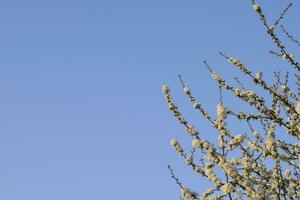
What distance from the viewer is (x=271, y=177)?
7.33 m

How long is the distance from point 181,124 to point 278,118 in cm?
138

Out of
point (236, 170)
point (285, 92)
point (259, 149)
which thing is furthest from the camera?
point (285, 92)

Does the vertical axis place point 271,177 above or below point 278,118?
below

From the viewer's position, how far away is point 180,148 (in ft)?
23.2

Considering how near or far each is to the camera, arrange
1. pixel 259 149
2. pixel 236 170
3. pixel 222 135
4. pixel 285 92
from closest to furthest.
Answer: pixel 236 170
pixel 222 135
pixel 259 149
pixel 285 92

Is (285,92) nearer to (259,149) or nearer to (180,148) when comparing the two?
(259,149)

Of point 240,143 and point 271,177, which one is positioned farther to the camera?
point 271,177

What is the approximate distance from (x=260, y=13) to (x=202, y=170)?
2354 millimetres

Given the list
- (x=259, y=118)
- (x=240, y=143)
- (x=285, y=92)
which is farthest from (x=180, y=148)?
(x=285, y=92)

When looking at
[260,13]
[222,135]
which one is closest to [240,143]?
[222,135]

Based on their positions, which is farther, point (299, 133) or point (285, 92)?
point (285, 92)

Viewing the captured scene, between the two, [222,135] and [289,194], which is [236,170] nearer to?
[222,135]

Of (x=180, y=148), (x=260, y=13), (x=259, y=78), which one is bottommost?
(x=180, y=148)

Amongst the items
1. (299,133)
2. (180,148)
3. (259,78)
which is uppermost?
(259,78)
